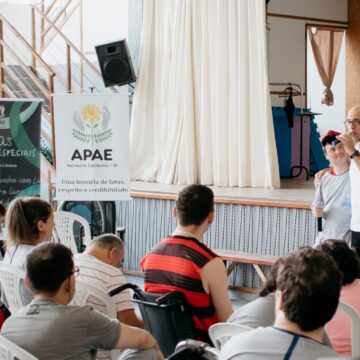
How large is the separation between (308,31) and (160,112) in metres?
3.52

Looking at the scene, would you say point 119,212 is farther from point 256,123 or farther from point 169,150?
point 256,123

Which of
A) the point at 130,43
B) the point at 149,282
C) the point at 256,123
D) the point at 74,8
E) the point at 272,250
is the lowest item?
the point at 272,250

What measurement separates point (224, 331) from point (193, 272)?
0.60 meters

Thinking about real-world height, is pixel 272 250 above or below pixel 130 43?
below

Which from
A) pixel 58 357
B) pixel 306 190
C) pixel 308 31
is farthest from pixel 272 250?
pixel 308 31

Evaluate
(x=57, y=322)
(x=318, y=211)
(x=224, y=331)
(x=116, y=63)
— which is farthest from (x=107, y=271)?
(x=116, y=63)

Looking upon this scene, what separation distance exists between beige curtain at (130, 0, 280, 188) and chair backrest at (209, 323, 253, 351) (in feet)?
16.3

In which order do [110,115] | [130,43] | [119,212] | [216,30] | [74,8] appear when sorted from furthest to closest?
[74,8], [130,43], [216,30], [119,212], [110,115]

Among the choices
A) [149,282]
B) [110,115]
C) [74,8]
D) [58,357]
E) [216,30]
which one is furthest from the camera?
[74,8]

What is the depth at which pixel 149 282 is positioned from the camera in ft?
9.38

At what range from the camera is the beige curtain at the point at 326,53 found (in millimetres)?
10664

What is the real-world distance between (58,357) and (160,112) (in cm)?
568

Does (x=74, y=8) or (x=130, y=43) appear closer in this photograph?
(x=130, y=43)

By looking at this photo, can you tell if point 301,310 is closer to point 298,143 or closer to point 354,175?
point 354,175
